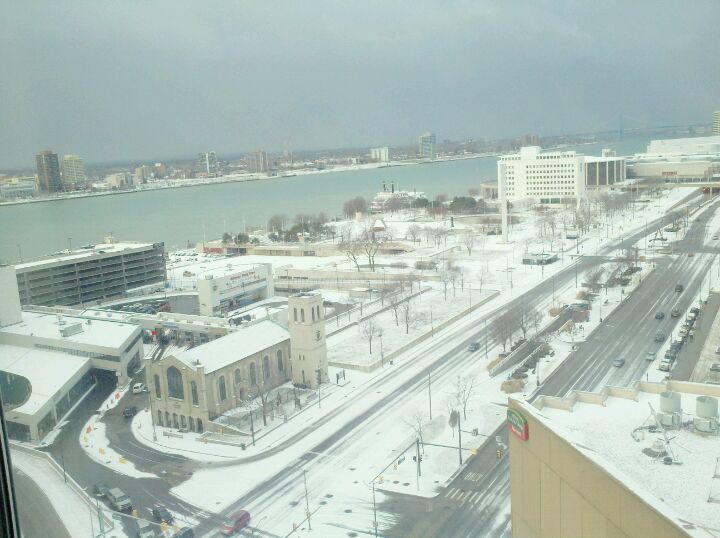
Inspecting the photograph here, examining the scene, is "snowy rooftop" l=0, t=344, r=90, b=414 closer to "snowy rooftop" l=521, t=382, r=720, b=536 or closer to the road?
the road

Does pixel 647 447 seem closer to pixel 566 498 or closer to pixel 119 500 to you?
pixel 566 498

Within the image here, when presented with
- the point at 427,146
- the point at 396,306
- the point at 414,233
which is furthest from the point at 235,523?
the point at 427,146

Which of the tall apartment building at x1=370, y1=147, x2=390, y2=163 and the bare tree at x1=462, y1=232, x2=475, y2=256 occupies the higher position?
the tall apartment building at x1=370, y1=147, x2=390, y2=163

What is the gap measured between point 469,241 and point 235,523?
36.7 feet

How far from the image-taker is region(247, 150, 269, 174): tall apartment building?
31500mm

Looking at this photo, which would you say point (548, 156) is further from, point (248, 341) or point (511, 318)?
point (248, 341)

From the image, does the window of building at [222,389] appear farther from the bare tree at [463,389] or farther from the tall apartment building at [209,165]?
the tall apartment building at [209,165]

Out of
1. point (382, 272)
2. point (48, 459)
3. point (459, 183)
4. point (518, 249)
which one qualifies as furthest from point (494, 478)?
point (459, 183)

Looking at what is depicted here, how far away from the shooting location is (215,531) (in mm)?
3785

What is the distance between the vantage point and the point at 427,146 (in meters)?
46.3

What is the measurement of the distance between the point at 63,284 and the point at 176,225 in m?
13.4

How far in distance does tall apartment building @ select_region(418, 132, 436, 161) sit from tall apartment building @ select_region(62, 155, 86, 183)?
4261 centimetres

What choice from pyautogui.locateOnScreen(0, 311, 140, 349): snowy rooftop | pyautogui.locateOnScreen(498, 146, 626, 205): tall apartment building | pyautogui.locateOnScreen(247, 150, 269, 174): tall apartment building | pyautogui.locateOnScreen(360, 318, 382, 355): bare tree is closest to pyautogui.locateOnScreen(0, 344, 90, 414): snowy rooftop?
pyautogui.locateOnScreen(0, 311, 140, 349): snowy rooftop

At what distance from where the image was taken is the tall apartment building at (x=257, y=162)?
3150 centimetres
